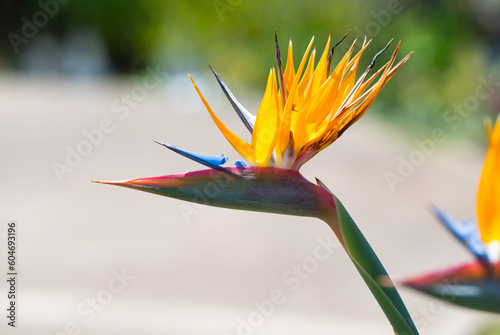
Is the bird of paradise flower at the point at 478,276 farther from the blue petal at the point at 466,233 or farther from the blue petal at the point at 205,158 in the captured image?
the blue petal at the point at 205,158

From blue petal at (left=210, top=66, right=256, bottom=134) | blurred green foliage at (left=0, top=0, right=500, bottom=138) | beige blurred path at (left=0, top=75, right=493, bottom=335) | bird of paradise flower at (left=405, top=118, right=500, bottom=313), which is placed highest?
blurred green foliage at (left=0, top=0, right=500, bottom=138)

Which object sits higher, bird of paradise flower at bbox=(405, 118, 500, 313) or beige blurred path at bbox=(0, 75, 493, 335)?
beige blurred path at bbox=(0, 75, 493, 335)

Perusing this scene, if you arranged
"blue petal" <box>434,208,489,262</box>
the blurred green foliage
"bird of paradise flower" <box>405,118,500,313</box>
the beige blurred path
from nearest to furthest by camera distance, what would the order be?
"bird of paradise flower" <box>405,118,500,313</box>
"blue petal" <box>434,208,489,262</box>
the beige blurred path
the blurred green foliage

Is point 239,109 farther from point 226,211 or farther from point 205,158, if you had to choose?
point 226,211

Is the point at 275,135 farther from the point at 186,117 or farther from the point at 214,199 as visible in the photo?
the point at 186,117

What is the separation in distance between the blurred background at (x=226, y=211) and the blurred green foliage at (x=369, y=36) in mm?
26

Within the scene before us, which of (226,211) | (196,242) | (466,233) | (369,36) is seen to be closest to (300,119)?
(466,233)

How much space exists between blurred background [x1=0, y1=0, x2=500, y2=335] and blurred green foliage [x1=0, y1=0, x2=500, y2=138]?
26 millimetres

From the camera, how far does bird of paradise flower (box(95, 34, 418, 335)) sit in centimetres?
57

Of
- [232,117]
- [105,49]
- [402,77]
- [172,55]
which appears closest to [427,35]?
[402,77]

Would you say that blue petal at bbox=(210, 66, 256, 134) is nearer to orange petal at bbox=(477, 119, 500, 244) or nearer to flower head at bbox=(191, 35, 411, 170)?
flower head at bbox=(191, 35, 411, 170)

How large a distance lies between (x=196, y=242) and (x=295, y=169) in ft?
9.82

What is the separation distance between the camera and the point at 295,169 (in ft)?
1.98

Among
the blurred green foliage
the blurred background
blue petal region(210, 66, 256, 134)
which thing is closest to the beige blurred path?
the blurred background
